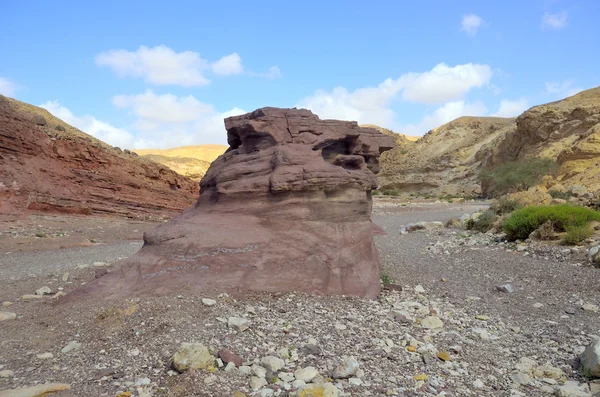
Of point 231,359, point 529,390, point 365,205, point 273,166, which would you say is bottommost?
point 529,390

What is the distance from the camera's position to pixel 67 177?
23188 millimetres

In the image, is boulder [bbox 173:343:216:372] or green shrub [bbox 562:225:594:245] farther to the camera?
green shrub [bbox 562:225:594:245]

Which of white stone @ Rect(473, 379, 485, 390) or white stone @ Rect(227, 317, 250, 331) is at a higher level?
white stone @ Rect(227, 317, 250, 331)

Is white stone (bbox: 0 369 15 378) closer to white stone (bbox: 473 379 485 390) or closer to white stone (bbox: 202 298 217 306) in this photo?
white stone (bbox: 202 298 217 306)

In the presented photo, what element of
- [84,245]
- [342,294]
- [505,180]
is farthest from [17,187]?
[505,180]

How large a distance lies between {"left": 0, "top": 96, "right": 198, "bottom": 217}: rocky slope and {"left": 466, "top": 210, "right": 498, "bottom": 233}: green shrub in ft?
53.1

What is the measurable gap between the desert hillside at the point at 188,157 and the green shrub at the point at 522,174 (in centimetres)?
3006

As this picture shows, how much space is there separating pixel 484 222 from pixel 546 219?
11.7ft

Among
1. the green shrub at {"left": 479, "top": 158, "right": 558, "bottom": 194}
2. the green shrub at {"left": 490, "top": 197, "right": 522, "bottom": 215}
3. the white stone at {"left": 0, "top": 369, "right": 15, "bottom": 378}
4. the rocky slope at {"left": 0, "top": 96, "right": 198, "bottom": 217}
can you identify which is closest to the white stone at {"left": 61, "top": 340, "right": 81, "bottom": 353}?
the white stone at {"left": 0, "top": 369, "right": 15, "bottom": 378}

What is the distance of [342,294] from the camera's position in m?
6.75

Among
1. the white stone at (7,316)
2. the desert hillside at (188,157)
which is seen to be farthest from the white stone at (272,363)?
the desert hillside at (188,157)

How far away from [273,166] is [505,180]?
1491 inches

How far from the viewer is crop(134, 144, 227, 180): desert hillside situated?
60.1 m

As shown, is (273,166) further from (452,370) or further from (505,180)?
(505,180)
